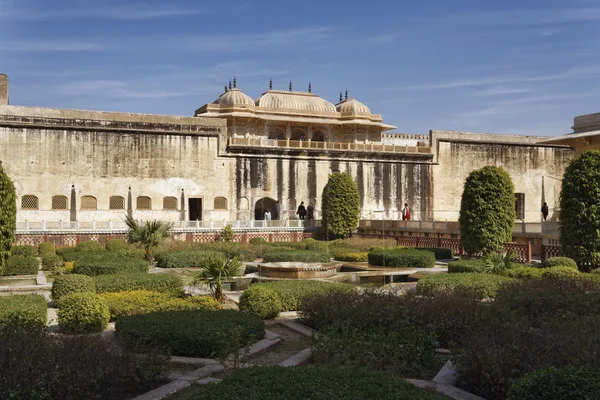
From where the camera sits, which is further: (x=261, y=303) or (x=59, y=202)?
(x=59, y=202)

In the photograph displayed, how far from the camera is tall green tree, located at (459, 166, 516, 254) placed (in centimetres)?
1867

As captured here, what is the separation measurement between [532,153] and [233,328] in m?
33.3

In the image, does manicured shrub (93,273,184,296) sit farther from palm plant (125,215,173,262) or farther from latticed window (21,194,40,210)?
latticed window (21,194,40,210)

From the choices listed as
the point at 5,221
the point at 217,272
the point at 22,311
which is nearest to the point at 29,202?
the point at 5,221

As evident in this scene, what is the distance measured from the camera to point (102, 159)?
30141 millimetres

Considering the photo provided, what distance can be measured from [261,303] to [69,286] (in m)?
3.48

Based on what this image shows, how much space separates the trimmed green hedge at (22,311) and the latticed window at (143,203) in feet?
68.7

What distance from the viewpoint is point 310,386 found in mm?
5273

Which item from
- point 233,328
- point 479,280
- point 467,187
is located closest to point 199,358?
point 233,328

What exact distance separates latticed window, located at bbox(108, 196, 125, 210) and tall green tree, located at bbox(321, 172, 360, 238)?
30.6 feet

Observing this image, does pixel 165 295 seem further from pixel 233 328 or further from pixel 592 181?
pixel 592 181

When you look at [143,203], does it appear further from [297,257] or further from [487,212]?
[487,212]

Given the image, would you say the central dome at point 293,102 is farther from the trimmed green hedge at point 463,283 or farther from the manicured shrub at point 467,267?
the trimmed green hedge at point 463,283

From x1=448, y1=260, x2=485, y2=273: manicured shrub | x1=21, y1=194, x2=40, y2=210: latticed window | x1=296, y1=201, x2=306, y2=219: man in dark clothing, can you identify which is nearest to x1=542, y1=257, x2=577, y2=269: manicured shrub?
x1=448, y1=260, x2=485, y2=273: manicured shrub
